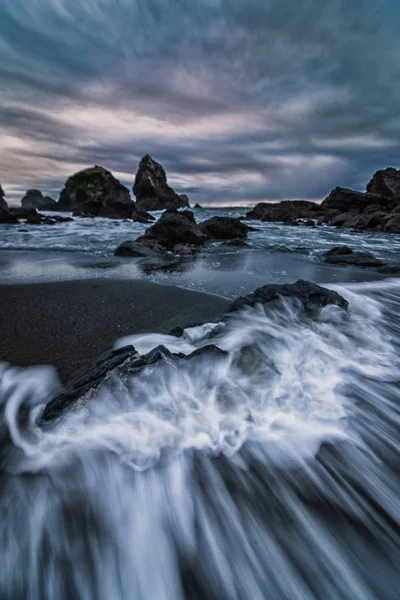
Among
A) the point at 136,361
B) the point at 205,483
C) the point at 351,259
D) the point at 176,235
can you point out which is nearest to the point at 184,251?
the point at 176,235

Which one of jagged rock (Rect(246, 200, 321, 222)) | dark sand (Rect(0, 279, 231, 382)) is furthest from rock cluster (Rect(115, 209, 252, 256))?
jagged rock (Rect(246, 200, 321, 222))

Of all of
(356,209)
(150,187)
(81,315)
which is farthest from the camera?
(150,187)

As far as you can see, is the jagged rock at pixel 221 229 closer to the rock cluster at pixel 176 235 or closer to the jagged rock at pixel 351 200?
the rock cluster at pixel 176 235

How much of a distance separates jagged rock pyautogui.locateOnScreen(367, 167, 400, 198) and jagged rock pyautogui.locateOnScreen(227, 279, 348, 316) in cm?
4944

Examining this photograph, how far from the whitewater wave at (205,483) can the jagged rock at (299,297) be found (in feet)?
3.26

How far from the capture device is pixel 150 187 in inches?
2365

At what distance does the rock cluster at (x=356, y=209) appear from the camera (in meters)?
23.9

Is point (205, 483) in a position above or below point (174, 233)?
below

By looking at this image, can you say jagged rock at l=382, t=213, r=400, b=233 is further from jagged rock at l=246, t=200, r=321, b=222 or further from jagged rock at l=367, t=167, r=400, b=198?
jagged rock at l=367, t=167, r=400, b=198

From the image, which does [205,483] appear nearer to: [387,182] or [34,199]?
[387,182]

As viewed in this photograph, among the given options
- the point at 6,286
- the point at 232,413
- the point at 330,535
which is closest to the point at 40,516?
the point at 232,413

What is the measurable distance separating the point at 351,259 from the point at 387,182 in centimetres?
4587


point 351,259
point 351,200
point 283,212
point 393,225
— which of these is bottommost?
point 351,259

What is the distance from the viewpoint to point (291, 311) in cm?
327
